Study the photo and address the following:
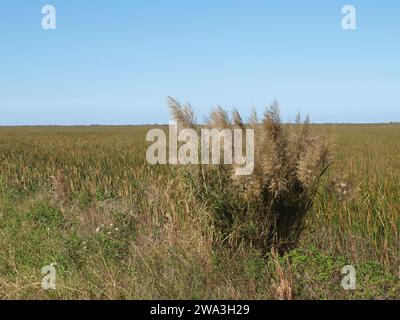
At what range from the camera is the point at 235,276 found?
4.28 m

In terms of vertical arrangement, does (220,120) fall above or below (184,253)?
above

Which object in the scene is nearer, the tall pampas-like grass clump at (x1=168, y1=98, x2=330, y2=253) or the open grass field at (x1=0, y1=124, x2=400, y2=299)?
the open grass field at (x1=0, y1=124, x2=400, y2=299)

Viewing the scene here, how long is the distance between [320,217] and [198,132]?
7.94ft

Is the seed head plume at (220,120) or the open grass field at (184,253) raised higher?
the seed head plume at (220,120)

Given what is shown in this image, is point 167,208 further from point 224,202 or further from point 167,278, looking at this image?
point 167,278

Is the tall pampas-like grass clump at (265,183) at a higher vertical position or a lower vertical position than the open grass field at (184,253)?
higher

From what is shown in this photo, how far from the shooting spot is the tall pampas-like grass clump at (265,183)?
4.47 metres

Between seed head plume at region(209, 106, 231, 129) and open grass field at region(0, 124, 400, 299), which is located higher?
seed head plume at region(209, 106, 231, 129)

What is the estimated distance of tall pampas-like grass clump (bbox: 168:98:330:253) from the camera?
4.47 m

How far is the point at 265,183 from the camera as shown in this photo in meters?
4.46

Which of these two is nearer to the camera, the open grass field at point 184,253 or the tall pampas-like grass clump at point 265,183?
the open grass field at point 184,253

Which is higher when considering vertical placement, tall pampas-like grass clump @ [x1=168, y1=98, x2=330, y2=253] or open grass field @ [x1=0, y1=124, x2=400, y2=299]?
tall pampas-like grass clump @ [x1=168, y1=98, x2=330, y2=253]
